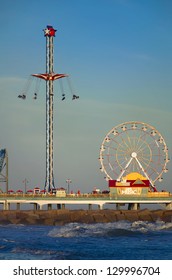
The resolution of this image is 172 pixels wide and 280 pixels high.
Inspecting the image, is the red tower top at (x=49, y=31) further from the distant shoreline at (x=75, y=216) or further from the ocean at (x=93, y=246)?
the ocean at (x=93, y=246)

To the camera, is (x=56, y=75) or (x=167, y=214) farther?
(x=56, y=75)

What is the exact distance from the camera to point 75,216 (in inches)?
3671

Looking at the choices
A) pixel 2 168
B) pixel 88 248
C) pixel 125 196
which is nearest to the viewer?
pixel 88 248

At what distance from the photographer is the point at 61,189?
110m

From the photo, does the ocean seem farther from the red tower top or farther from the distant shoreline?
the red tower top

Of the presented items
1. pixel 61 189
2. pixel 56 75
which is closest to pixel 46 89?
pixel 56 75

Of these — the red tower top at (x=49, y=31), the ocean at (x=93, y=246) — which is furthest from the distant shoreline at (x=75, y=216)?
the red tower top at (x=49, y=31)

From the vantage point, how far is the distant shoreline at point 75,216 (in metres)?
91.3

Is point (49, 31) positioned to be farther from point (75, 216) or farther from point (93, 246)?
point (93, 246)

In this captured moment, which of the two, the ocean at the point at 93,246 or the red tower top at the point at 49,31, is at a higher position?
the red tower top at the point at 49,31

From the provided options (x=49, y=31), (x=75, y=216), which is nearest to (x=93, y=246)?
(x=75, y=216)

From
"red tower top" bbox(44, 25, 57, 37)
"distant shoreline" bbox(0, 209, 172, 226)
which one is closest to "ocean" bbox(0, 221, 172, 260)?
"distant shoreline" bbox(0, 209, 172, 226)
